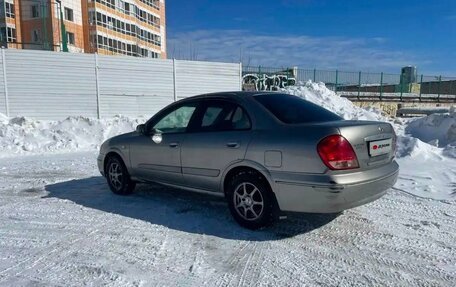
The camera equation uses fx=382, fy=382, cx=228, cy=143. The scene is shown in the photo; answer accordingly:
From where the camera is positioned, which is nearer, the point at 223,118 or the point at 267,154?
the point at 267,154

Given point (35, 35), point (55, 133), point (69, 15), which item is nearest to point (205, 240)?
point (55, 133)

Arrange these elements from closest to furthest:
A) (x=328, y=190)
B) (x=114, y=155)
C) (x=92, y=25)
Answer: (x=328, y=190)
(x=114, y=155)
(x=92, y=25)

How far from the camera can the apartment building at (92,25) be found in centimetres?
3103

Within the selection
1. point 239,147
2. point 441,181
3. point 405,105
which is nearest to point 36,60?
point 239,147

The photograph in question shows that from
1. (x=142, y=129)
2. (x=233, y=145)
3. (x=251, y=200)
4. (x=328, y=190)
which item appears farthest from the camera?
(x=142, y=129)

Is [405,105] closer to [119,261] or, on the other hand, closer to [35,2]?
[119,261]

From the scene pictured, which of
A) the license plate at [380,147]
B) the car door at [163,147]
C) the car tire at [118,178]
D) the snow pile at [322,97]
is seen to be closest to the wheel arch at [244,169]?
the car door at [163,147]

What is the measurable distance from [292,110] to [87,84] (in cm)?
1136

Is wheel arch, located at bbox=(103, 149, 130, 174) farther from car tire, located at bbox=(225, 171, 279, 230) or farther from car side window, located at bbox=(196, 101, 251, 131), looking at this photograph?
car tire, located at bbox=(225, 171, 279, 230)

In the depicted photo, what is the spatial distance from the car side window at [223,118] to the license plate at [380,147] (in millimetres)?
1363

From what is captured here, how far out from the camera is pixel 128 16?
54.0 metres

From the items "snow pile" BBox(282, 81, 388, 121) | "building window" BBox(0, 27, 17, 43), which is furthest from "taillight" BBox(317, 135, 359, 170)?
"building window" BBox(0, 27, 17, 43)

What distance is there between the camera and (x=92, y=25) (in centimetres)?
4588

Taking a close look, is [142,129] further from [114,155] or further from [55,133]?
[55,133]
